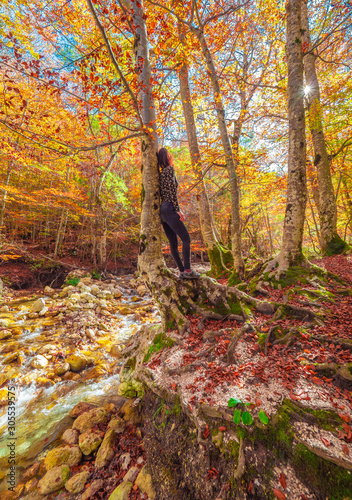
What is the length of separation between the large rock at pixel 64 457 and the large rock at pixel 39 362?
2.30 meters

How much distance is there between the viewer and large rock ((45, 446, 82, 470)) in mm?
2600

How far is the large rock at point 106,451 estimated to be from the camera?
2539mm

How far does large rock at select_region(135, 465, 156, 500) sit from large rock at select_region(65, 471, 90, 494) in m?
0.76

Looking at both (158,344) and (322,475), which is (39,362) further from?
(322,475)

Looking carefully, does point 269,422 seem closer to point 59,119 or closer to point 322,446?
point 322,446

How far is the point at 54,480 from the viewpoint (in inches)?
94.7

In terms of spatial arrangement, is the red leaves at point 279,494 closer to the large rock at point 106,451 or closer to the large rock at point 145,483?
the large rock at point 145,483

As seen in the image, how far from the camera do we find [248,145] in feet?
38.2

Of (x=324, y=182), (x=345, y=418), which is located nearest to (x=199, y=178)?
(x=324, y=182)

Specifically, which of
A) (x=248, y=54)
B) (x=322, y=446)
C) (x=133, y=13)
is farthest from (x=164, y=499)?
(x=248, y=54)

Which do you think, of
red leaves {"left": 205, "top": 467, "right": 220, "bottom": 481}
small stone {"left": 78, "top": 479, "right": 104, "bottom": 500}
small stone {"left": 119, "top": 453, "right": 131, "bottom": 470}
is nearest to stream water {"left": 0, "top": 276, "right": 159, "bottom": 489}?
small stone {"left": 78, "top": 479, "right": 104, "bottom": 500}

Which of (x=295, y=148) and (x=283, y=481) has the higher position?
(x=295, y=148)

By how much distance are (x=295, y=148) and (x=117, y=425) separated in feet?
21.2

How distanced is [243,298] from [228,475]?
2350 mm
